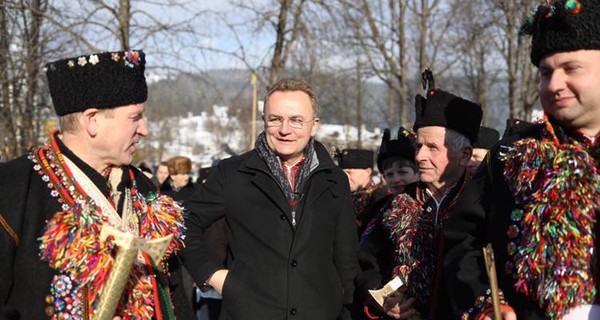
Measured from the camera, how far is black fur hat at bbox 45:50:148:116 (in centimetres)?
315

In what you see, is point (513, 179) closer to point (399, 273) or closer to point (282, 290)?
point (399, 273)

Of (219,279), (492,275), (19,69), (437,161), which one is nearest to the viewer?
(492,275)

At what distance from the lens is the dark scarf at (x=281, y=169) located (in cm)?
422

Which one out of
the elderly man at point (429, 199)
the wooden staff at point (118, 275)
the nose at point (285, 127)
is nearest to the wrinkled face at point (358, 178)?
the elderly man at point (429, 199)

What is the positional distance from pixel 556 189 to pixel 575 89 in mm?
359

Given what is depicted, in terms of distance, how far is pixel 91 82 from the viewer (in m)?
3.16

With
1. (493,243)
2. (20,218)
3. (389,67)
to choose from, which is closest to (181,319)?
(20,218)

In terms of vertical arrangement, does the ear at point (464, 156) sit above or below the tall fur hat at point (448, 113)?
below

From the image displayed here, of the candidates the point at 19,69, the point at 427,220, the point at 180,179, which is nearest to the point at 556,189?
the point at 427,220

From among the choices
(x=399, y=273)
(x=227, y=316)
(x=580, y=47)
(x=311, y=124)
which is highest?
(x=580, y=47)

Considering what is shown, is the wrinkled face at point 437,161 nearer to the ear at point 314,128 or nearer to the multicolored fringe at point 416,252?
the multicolored fringe at point 416,252

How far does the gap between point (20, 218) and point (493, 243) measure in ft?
6.10

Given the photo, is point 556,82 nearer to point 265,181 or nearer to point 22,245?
point 265,181

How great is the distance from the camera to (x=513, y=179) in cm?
280
